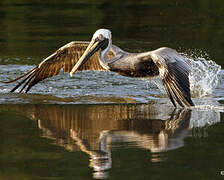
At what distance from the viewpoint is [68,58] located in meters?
8.95

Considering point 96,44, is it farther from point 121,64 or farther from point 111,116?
point 111,116

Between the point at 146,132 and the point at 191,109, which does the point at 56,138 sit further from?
the point at 191,109

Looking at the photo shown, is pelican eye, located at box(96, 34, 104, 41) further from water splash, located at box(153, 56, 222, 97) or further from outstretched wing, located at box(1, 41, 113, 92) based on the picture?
water splash, located at box(153, 56, 222, 97)

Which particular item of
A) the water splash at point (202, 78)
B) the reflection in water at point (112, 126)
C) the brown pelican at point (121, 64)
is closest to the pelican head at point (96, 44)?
the brown pelican at point (121, 64)

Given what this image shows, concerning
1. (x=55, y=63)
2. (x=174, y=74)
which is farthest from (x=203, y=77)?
(x=55, y=63)

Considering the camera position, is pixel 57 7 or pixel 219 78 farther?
pixel 57 7

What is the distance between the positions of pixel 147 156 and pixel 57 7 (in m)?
11.6

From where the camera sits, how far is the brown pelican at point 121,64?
737 cm

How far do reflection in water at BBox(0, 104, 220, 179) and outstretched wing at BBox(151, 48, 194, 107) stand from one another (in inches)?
6.2

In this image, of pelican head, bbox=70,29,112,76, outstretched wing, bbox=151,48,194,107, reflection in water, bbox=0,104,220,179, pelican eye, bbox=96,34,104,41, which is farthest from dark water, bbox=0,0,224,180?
pelican eye, bbox=96,34,104,41

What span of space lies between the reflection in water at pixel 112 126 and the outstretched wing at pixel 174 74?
0.16m

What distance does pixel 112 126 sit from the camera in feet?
21.8

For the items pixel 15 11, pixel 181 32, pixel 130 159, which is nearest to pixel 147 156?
pixel 130 159

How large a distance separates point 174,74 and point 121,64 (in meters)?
0.95
